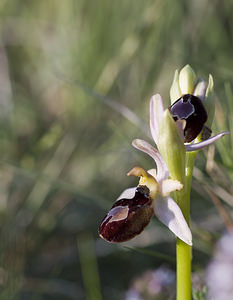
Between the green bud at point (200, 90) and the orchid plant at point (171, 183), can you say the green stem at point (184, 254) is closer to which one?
the orchid plant at point (171, 183)

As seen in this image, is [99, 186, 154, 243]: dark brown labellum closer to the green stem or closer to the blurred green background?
the green stem

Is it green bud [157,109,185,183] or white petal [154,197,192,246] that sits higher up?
green bud [157,109,185,183]

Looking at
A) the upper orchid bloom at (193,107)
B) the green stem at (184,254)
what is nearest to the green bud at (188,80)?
the upper orchid bloom at (193,107)

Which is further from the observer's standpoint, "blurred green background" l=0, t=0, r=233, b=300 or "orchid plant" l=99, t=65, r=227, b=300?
"blurred green background" l=0, t=0, r=233, b=300

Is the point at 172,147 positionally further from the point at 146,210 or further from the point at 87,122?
the point at 87,122

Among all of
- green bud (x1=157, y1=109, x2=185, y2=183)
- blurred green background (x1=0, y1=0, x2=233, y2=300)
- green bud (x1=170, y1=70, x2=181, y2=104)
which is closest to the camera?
green bud (x1=157, y1=109, x2=185, y2=183)

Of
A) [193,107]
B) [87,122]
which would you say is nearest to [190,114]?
[193,107]

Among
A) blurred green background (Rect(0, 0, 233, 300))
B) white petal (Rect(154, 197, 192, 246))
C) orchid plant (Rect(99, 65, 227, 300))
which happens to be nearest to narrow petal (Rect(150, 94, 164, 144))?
orchid plant (Rect(99, 65, 227, 300))

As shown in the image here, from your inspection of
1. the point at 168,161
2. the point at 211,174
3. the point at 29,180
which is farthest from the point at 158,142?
the point at 29,180
